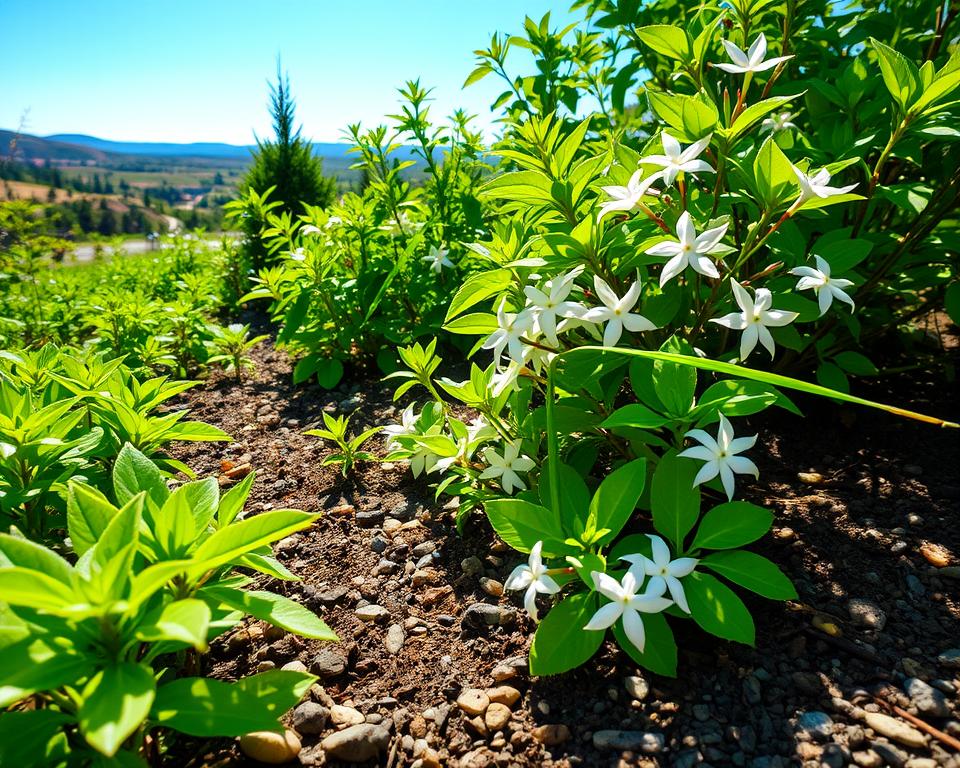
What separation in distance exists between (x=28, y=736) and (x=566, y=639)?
1.03 meters

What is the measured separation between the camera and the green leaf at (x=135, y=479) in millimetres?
1335

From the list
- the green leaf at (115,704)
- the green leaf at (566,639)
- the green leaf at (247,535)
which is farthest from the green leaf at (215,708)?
the green leaf at (566,639)

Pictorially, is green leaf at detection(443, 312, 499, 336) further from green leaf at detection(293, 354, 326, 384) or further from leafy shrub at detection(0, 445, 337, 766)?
green leaf at detection(293, 354, 326, 384)

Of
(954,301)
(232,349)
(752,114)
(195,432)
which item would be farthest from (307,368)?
(954,301)

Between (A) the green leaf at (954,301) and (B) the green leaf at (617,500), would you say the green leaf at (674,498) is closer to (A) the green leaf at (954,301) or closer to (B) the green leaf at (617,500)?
(B) the green leaf at (617,500)

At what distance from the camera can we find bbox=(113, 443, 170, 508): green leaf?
52.6 inches

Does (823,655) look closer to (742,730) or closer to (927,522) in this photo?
(742,730)

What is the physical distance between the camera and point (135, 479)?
4.49 ft

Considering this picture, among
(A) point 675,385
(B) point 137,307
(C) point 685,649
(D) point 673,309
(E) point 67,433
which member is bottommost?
(C) point 685,649

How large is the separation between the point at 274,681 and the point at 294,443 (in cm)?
172

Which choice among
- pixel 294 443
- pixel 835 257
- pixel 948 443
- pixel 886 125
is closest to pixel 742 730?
pixel 835 257

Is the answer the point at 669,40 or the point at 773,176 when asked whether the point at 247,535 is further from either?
the point at 669,40

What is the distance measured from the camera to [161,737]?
129cm

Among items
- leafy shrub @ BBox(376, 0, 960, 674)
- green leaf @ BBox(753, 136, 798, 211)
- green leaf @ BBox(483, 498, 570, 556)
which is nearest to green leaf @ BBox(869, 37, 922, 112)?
leafy shrub @ BBox(376, 0, 960, 674)
